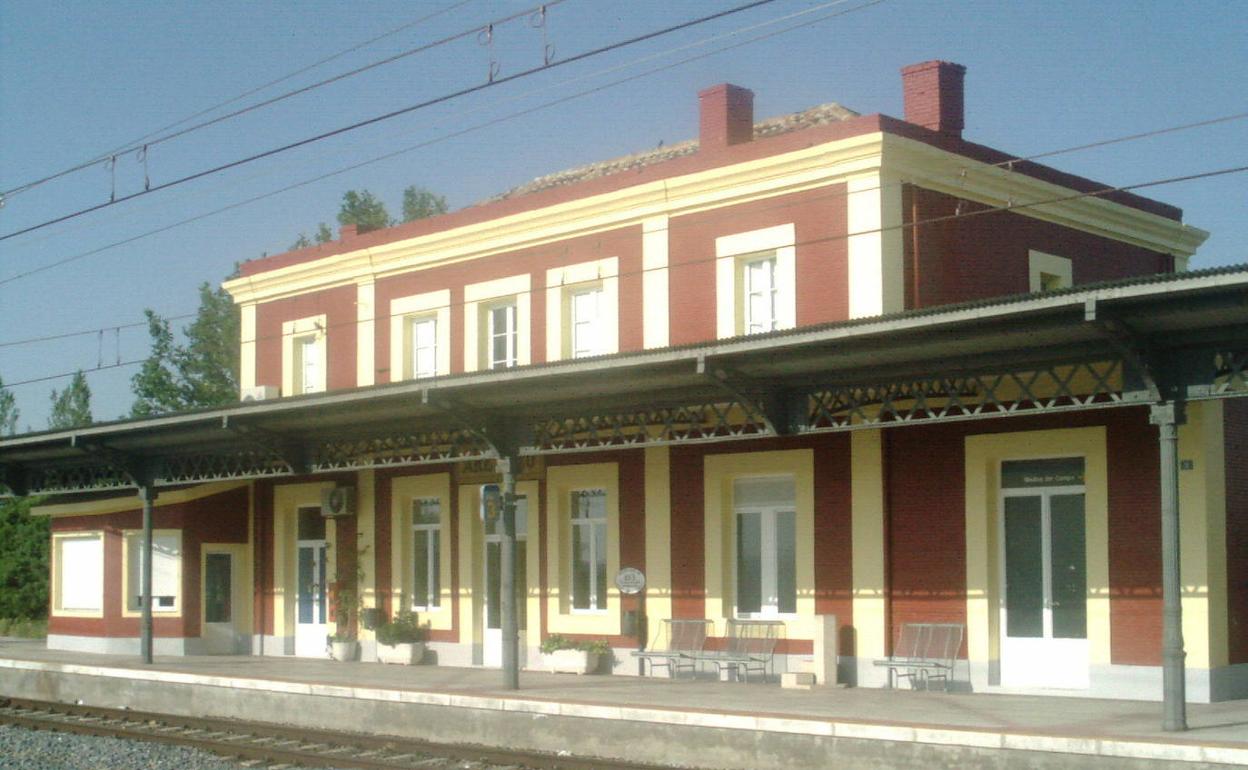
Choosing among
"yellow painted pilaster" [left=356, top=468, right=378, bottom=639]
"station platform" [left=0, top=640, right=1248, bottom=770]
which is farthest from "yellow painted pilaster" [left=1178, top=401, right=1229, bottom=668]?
"yellow painted pilaster" [left=356, top=468, right=378, bottom=639]

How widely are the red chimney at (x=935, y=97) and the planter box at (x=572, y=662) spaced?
828cm

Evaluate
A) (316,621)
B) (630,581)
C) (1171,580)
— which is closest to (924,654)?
(630,581)

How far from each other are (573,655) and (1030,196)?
28.6 feet

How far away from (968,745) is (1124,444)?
5.06 meters

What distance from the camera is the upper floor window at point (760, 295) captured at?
19328 mm

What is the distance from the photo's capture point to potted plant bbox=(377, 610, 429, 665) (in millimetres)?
22766

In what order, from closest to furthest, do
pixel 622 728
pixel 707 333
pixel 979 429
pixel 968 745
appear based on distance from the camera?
pixel 968 745
pixel 622 728
pixel 979 429
pixel 707 333

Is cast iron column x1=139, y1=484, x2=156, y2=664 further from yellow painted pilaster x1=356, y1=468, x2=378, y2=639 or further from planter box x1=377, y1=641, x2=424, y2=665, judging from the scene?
planter box x1=377, y1=641, x2=424, y2=665

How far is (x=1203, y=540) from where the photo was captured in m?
15.0

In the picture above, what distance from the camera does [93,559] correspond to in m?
26.8

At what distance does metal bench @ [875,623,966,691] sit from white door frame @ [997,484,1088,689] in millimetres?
Answer: 559

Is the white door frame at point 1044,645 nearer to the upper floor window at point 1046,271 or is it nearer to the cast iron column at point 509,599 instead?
the upper floor window at point 1046,271

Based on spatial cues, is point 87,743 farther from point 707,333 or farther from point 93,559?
point 93,559

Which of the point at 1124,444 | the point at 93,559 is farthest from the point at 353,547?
the point at 1124,444
